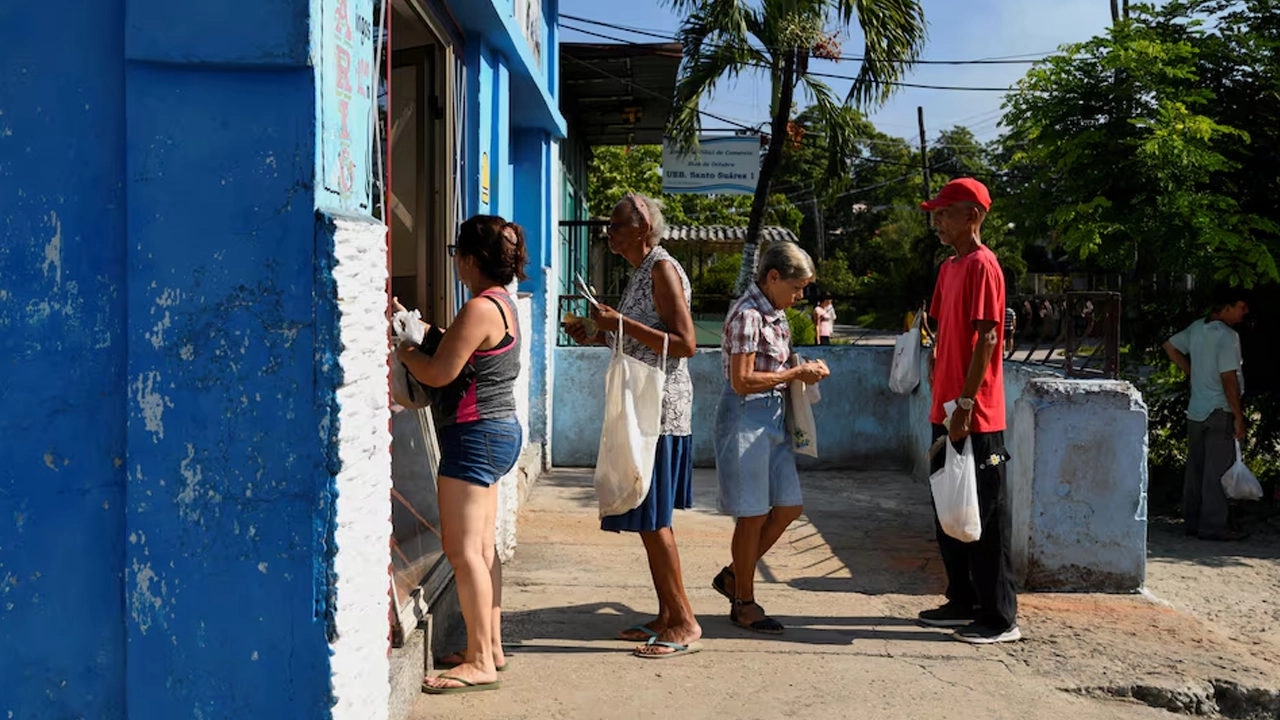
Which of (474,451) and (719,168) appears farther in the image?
(719,168)

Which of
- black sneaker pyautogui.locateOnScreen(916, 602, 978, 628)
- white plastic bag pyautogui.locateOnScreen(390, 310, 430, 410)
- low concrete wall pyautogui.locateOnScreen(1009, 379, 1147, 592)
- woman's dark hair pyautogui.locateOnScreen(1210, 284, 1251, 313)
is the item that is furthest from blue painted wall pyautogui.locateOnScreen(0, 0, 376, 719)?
woman's dark hair pyautogui.locateOnScreen(1210, 284, 1251, 313)

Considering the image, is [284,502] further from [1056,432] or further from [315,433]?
[1056,432]

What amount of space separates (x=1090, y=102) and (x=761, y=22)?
571 cm

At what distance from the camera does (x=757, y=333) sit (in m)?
5.00

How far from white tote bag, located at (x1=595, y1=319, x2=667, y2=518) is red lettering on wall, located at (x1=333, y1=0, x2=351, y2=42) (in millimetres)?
1647

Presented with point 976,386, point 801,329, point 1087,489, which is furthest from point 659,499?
point 801,329

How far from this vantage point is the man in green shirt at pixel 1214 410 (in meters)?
7.52

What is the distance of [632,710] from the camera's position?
13.7 ft

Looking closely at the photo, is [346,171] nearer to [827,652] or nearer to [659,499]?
[659,499]

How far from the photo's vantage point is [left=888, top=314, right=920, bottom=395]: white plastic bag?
8984 mm

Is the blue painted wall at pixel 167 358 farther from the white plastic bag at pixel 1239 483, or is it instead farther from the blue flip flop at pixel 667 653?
the white plastic bag at pixel 1239 483

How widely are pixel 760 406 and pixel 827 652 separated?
3.55 ft

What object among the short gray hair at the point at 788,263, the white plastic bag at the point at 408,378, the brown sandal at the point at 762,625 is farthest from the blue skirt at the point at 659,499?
the white plastic bag at the point at 408,378

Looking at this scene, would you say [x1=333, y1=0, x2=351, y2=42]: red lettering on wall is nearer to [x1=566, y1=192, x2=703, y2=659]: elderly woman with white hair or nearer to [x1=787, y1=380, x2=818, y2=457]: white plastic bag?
[x1=566, y1=192, x2=703, y2=659]: elderly woman with white hair
